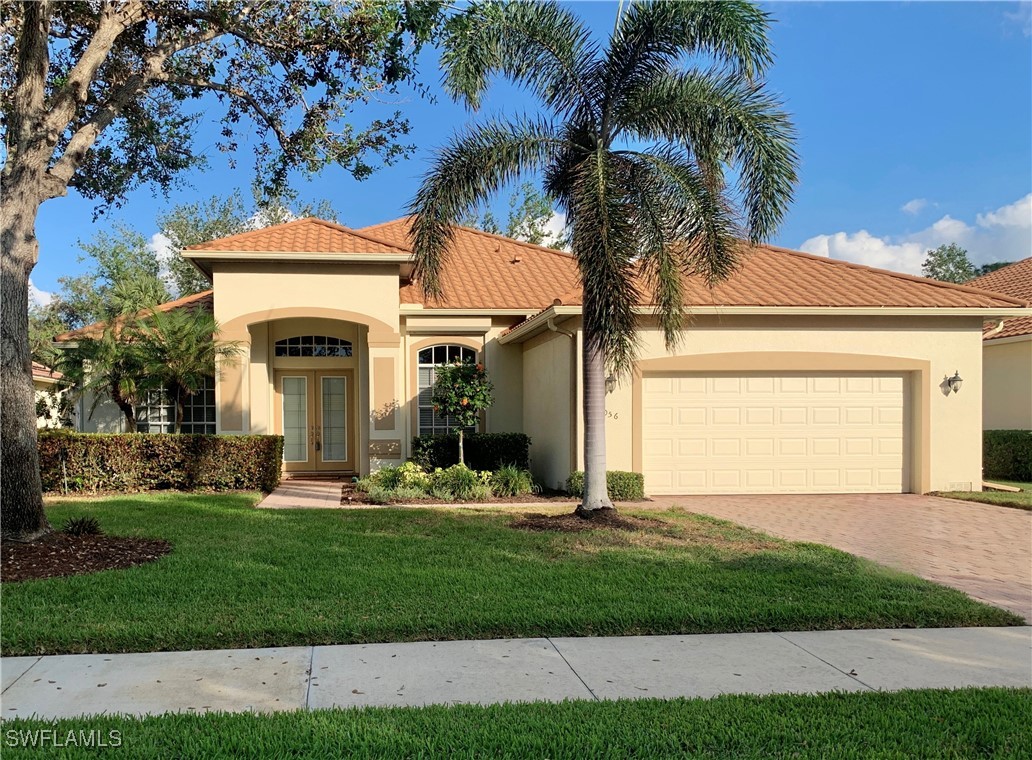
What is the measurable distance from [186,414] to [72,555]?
369 inches

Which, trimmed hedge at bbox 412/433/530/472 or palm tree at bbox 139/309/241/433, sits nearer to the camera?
palm tree at bbox 139/309/241/433

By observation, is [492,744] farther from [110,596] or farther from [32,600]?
[32,600]

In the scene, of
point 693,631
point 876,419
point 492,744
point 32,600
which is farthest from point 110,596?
point 876,419

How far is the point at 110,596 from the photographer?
20.9 feet

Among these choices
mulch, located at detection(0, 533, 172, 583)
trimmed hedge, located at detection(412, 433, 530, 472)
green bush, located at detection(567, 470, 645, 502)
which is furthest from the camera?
trimmed hedge, located at detection(412, 433, 530, 472)

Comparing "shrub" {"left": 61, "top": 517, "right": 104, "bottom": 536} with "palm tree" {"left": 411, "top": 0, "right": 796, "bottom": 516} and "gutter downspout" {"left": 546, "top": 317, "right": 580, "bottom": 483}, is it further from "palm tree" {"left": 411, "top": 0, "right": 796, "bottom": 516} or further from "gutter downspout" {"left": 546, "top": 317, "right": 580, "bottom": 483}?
"gutter downspout" {"left": 546, "top": 317, "right": 580, "bottom": 483}

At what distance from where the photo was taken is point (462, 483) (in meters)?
13.4

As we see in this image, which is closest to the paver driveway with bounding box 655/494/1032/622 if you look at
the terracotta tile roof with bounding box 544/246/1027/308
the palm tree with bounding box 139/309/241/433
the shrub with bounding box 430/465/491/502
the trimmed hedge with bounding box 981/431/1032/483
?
the shrub with bounding box 430/465/491/502

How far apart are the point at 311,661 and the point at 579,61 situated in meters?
8.22

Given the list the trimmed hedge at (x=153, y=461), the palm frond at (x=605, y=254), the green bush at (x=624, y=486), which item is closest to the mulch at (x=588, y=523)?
the palm frond at (x=605, y=254)

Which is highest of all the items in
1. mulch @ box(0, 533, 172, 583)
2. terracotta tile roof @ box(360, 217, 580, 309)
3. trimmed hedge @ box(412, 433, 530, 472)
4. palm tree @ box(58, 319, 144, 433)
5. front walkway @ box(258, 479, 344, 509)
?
terracotta tile roof @ box(360, 217, 580, 309)

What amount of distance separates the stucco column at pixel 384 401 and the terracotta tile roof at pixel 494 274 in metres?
1.41

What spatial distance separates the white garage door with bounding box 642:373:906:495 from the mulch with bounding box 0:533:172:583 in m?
8.44

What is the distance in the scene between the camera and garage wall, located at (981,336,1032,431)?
17.3 metres
